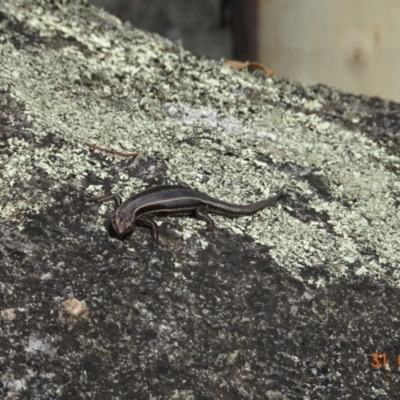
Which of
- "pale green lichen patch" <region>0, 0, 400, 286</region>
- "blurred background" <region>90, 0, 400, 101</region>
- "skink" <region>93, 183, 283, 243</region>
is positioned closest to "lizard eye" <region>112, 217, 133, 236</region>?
"skink" <region>93, 183, 283, 243</region>

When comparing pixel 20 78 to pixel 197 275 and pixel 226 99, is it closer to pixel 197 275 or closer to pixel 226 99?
pixel 226 99

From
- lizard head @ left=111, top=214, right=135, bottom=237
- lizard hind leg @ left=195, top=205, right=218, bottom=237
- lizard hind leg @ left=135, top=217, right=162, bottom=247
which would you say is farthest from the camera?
lizard hind leg @ left=195, top=205, right=218, bottom=237

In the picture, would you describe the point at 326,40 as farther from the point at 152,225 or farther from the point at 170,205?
the point at 152,225

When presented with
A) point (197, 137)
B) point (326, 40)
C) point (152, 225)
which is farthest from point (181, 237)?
point (326, 40)

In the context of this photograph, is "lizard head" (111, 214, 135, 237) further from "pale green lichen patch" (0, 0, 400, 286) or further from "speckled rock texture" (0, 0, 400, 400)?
"pale green lichen patch" (0, 0, 400, 286)

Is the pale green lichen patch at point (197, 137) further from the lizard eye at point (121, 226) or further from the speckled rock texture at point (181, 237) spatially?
the lizard eye at point (121, 226)

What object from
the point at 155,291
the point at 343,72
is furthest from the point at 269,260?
the point at 343,72
